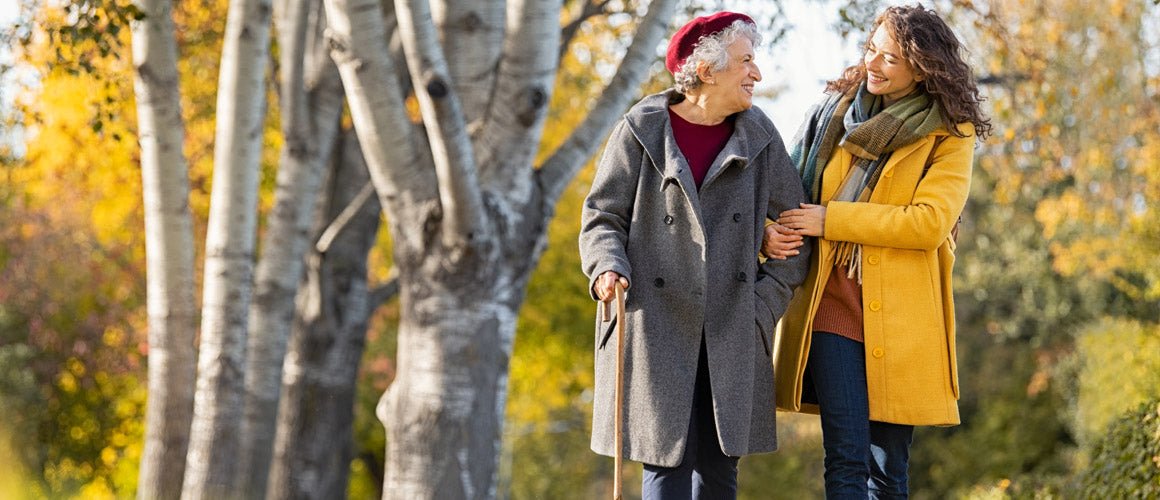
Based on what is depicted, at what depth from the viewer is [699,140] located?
14.2 feet

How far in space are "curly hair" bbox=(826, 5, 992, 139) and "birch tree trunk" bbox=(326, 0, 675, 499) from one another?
8.91 feet

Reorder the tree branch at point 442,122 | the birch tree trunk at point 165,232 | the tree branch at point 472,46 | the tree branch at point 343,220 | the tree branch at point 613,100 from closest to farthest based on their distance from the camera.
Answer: the tree branch at point 442,122, the tree branch at point 472,46, the tree branch at point 613,100, the birch tree trunk at point 165,232, the tree branch at point 343,220

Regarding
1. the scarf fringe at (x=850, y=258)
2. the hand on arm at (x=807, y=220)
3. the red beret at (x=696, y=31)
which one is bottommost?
the scarf fringe at (x=850, y=258)

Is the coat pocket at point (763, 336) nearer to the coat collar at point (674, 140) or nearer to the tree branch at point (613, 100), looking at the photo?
the coat collar at point (674, 140)

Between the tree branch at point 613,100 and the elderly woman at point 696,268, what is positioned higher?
the tree branch at point 613,100

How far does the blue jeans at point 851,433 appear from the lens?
409 cm

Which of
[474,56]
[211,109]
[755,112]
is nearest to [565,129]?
[211,109]

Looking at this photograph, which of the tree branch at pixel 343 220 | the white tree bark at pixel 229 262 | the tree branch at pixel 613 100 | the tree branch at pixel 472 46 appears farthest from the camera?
the tree branch at pixel 343 220

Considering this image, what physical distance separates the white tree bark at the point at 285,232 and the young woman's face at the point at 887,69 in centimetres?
587

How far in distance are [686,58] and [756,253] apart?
64 centimetres

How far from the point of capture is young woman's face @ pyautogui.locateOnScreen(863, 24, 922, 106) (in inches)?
166

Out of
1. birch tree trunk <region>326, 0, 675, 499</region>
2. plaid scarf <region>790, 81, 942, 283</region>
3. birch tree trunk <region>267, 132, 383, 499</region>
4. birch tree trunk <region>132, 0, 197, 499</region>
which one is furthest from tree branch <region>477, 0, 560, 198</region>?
birch tree trunk <region>267, 132, 383, 499</region>

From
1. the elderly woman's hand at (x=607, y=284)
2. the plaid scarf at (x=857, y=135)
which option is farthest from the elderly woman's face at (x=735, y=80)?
the elderly woman's hand at (x=607, y=284)

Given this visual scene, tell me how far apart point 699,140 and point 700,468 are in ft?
3.35
